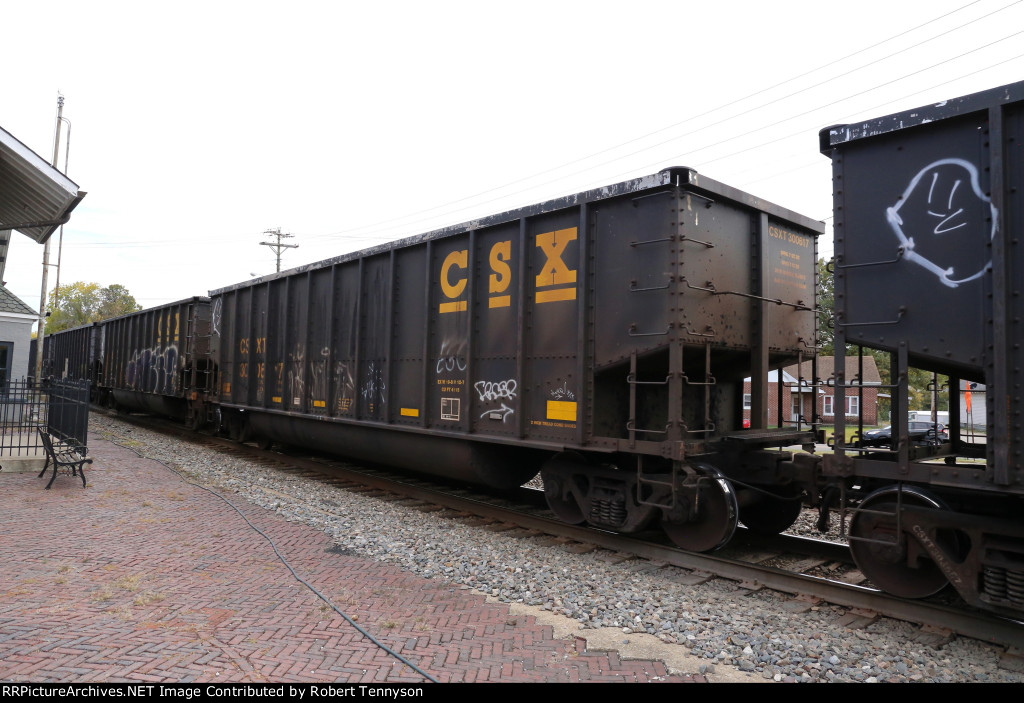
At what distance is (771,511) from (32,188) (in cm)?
1227

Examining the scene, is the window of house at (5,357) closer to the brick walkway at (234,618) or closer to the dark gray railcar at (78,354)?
the dark gray railcar at (78,354)

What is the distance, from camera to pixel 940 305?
14.7 ft

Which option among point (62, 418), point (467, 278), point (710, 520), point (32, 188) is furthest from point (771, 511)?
point (62, 418)

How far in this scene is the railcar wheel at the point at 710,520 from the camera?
6.07m

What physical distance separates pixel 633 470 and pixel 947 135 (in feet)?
13.6

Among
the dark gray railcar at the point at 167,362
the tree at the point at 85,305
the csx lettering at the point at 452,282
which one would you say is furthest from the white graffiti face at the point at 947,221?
the tree at the point at 85,305

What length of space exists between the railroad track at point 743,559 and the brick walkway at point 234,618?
6.15 feet

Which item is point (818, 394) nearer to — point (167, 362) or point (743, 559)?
point (743, 559)

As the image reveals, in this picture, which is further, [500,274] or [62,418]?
[62,418]

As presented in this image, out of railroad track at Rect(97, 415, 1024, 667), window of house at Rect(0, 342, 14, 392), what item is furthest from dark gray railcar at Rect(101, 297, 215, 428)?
railroad track at Rect(97, 415, 1024, 667)

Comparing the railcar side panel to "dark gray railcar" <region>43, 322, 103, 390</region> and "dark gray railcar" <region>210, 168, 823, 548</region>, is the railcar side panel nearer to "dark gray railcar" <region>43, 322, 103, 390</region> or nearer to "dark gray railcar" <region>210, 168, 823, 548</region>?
"dark gray railcar" <region>210, 168, 823, 548</region>

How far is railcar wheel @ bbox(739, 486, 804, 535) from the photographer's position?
21.9 feet

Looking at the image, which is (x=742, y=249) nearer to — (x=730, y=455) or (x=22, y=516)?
(x=730, y=455)

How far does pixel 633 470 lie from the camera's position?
6.94 meters
